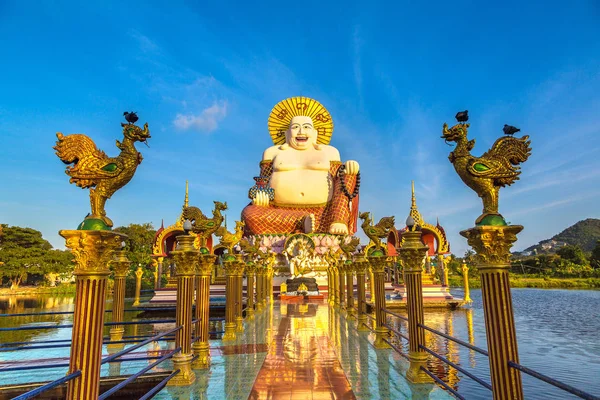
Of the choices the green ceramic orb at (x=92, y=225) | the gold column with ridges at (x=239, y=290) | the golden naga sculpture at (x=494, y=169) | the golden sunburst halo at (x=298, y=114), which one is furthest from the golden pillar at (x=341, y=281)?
the golden sunburst halo at (x=298, y=114)

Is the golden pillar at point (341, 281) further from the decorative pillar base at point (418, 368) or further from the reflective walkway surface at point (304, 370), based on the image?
the decorative pillar base at point (418, 368)

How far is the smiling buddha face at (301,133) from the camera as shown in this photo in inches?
1037

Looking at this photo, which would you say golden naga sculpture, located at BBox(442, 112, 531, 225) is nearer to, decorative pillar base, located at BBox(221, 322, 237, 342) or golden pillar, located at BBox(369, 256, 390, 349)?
golden pillar, located at BBox(369, 256, 390, 349)

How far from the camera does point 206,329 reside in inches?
254

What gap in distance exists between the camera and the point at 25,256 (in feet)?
104

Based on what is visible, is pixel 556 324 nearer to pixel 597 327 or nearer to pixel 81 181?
pixel 597 327

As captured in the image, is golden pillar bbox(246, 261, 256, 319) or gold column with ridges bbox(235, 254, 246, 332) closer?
gold column with ridges bbox(235, 254, 246, 332)

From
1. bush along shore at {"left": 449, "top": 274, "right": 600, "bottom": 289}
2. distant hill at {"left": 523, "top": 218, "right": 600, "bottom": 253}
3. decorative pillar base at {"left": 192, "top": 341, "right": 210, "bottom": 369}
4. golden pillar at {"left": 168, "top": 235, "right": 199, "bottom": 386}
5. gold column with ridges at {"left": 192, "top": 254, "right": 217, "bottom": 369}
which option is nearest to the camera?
golden pillar at {"left": 168, "top": 235, "right": 199, "bottom": 386}

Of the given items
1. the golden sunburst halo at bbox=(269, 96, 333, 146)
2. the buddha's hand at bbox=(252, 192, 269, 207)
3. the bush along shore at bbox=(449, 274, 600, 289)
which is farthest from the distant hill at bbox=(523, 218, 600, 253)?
the buddha's hand at bbox=(252, 192, 269, 207)

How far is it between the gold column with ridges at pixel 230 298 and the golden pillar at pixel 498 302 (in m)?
6.26

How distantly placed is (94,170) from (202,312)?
3.58 meters

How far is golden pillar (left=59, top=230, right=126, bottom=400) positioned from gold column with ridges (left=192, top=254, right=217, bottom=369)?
9.61 ft

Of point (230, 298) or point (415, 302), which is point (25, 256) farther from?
point (415, 302)

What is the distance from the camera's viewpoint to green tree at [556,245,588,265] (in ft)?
143
